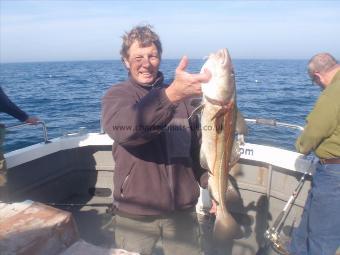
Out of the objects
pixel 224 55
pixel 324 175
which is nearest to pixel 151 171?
pixel 224 55

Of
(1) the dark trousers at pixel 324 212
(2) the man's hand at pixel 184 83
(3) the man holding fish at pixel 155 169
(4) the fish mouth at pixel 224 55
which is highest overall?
(4) the fish mouth at pixel 224 55

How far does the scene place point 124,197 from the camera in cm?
308

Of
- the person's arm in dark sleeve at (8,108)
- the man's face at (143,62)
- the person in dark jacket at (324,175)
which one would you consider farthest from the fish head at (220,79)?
the person's arm in dark sleeve at (8,108)

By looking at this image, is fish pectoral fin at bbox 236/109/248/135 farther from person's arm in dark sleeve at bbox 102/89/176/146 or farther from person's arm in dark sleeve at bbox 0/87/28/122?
person's arm in dark sleeve at bbox 0/87/28/122

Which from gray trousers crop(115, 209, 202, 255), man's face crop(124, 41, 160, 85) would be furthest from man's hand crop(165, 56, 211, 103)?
gray trousers crop(115, 209, 202, 255)

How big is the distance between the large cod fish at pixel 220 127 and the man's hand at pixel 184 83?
60 millimetres

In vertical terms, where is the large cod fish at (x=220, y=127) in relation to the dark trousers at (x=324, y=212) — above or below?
above

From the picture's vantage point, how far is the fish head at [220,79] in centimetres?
237

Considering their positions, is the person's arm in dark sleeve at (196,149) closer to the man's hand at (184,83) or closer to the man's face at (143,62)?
the man's face at (143,62)

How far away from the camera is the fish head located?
237cm

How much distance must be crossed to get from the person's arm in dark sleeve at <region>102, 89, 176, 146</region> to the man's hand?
0.19 feet

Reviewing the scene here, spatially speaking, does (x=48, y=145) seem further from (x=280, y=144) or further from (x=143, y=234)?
(x=280, y=144)

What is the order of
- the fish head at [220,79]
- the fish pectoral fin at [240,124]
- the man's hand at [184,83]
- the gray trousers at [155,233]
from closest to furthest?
the man's hand at [184,83] → the fish head at [220,79] → the fish pectoral fin at [240,124] → the gray trousers at [155,233]

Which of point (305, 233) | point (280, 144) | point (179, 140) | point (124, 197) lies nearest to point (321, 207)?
point (305, 233)
